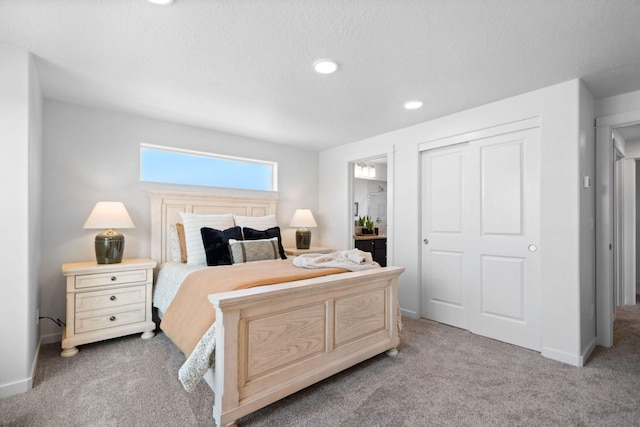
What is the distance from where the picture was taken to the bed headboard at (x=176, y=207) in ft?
11.3

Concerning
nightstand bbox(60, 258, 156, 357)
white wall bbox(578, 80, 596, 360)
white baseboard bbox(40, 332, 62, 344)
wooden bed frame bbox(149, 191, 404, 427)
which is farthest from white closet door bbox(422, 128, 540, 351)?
white baseboard bbox(40, 332, 62, 344)

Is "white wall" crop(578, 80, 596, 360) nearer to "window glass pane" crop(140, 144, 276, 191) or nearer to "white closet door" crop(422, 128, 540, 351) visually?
"white closet door" crop(422, 128, 540, 351)

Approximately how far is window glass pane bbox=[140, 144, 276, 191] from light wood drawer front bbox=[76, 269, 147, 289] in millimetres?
1122

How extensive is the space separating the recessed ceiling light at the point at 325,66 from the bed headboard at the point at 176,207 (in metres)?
2.15

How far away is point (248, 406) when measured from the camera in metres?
1.73

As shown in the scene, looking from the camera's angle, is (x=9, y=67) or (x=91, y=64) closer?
(x=9, y=67)

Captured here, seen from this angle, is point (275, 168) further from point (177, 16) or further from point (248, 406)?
point (248, 406)

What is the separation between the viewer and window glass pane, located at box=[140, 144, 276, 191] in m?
3.60

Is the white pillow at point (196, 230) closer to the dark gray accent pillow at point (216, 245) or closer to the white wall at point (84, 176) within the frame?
the dark gray accent pillow at point (216, 245)

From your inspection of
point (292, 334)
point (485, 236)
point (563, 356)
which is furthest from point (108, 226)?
point (563, 356)

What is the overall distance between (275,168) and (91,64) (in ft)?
Answer: 8.43

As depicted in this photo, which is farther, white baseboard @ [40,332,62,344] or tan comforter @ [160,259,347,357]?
white baseboard @ [40,332,62,344]

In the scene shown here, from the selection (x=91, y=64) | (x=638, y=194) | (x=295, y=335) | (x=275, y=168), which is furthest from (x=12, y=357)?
(x=638, y=194)

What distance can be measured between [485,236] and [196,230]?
2.90m
